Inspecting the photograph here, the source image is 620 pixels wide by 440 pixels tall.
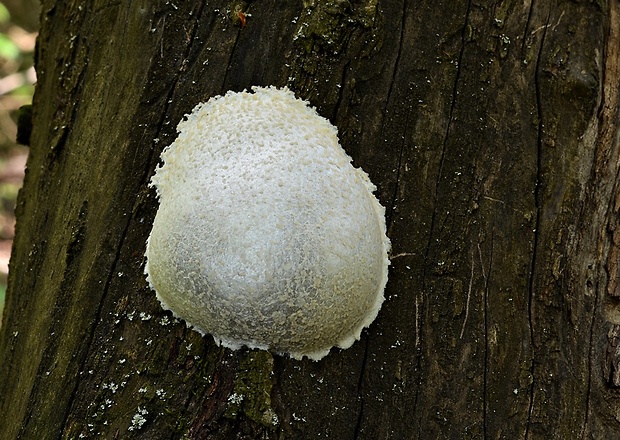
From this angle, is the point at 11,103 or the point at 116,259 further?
the point at 11,103

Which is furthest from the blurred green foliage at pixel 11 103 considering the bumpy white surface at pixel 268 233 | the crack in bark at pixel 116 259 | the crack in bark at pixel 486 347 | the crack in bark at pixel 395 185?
the crack in bark at pixel 486 347

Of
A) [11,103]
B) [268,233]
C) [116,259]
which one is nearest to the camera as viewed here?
[268,233]

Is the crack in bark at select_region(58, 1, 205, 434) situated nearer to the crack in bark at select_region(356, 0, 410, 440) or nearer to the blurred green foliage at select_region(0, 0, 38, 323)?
the crack in bark at select_region(356, 0, 410, 440)

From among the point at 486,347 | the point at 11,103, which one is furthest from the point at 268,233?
the point at 11,103

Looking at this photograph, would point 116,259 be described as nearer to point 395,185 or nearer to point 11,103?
point 395,185

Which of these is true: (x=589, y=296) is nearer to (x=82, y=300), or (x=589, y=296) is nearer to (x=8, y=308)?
(x=82, y=300)

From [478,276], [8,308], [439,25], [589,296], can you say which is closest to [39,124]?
[8,308]
